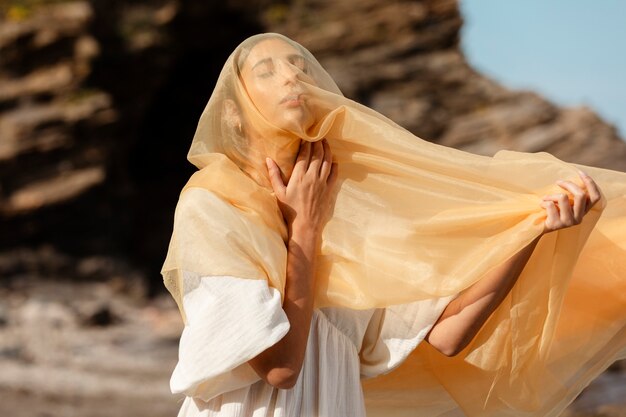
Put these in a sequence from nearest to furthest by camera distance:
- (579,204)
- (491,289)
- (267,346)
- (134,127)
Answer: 1. (267,346)
2. (579,204)
3. (491,289)
4. (134,127)

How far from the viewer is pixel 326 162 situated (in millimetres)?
2699

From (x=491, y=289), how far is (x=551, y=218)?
0.76 feet

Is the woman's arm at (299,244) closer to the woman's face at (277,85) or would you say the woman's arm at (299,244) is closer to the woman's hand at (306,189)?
the woman's hand at (306,189)

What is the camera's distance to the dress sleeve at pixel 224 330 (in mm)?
2326

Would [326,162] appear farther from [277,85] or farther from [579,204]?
[579,204]

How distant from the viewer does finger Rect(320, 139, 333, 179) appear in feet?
8.79

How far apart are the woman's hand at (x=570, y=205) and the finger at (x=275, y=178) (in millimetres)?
645

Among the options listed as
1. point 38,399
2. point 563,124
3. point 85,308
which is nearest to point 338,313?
point 38,399

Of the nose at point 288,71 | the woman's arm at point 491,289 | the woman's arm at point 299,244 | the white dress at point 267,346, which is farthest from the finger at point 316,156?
the woman's arm at point 491,289

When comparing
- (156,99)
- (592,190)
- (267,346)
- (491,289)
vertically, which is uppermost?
(592,190)

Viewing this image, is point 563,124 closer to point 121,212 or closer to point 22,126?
point 121,212

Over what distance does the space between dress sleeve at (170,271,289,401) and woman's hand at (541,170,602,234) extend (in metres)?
0.69

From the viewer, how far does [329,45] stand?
45.3 ft

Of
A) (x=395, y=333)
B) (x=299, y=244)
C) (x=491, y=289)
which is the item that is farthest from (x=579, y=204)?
(x=299, y=244)
